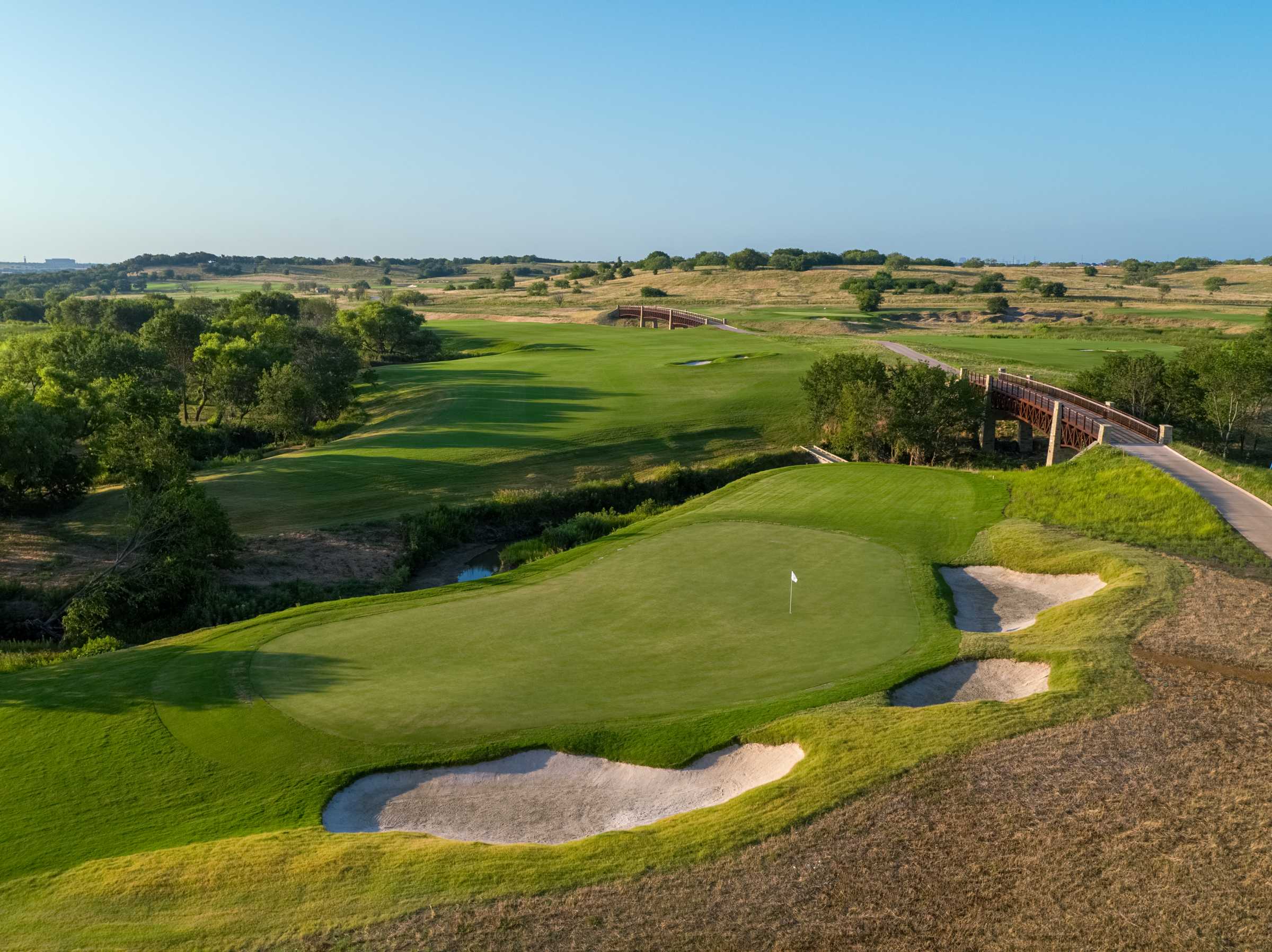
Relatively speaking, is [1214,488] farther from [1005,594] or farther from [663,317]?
[663,317]

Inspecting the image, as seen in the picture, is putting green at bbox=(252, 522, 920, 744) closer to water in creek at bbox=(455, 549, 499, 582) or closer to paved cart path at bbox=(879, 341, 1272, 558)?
water in creek at bbox=(455, 549, 499, 582)

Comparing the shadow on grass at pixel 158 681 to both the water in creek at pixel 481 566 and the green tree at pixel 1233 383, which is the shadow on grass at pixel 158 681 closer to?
the water in creek at pixel 481 566

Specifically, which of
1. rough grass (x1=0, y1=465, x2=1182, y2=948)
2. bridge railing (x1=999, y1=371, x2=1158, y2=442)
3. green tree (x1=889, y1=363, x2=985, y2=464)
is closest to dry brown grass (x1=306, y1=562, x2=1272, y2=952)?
rough grass (x1=0, y1=465, x2=1182, y2=948)

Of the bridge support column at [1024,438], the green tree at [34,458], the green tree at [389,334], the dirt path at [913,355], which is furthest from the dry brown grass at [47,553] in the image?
the green tree at [389,334]

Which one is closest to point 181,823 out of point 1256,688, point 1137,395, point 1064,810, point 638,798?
point 638,798

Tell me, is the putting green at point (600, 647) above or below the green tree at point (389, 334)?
below

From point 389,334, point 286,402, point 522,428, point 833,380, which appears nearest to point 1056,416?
point 833,380
